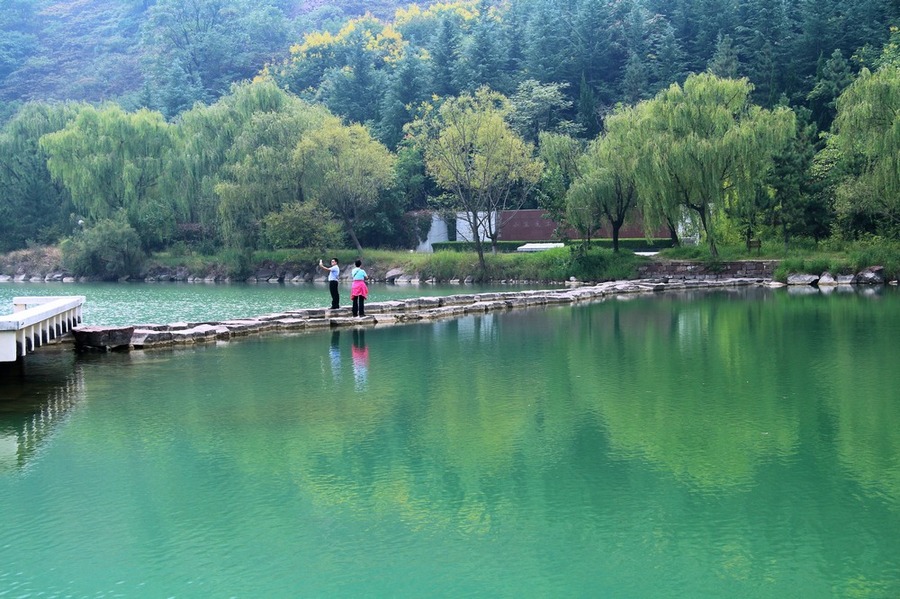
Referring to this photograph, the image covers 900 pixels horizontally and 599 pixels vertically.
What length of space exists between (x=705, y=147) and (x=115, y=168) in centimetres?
3124

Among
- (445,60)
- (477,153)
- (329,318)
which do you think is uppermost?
(445,60)

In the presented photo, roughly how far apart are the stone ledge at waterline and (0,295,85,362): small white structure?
0.54 m

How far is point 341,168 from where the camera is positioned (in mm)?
44281

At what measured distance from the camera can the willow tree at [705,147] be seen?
32.9 m

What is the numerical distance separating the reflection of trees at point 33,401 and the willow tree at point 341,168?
92.6 ft

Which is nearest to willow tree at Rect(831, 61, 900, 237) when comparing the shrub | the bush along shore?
the bush along shore

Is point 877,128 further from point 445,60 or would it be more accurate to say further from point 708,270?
point 445,60

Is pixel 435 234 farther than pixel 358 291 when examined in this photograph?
Yes

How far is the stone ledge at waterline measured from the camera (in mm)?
16891

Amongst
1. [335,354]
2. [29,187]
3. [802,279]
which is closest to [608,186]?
[802,279]

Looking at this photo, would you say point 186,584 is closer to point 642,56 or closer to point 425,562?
point 425,562

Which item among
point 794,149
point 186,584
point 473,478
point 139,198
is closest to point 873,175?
point 794,149

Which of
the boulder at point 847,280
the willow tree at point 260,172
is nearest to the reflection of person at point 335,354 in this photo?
the boulder at point 847,280

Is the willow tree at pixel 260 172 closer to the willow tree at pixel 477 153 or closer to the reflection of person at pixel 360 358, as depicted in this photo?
the willow tree at pixel 477 153
